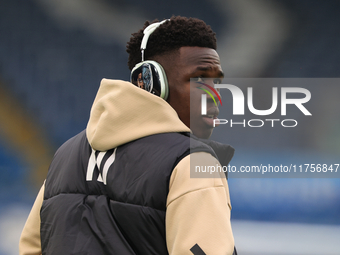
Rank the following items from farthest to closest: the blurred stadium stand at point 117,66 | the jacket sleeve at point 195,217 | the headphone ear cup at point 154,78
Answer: the blurred stadium stand at point 117,66
the headphone ear cup at point 154,78
the jacket sleeve at point 195,217

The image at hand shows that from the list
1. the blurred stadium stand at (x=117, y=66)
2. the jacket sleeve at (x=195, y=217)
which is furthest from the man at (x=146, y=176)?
the blurred stadium stand at (x=117, y=66)

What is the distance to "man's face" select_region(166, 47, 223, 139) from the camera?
0.64 m

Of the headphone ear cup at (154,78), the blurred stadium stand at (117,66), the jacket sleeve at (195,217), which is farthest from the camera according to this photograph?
the blurred stadium stand at (117,66)

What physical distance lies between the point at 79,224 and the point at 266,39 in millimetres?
3430

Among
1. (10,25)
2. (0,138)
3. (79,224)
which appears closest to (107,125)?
(79,224)

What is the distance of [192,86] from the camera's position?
64 cm

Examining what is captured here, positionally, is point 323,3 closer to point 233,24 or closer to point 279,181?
point 233,24

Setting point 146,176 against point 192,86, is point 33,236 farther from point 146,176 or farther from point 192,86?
point 192,86

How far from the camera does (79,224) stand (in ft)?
1.77

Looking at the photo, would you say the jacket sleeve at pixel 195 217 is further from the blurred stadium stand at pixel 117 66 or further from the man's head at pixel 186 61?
the blurred stadium stand at pixel 117 66

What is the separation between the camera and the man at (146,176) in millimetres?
460

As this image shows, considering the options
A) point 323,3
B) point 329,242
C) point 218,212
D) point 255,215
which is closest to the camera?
Result: point 218,212

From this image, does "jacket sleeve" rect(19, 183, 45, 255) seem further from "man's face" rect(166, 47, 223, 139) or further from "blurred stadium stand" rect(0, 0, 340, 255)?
"blurred stadium stand" rect(0, 0, 340, 255)

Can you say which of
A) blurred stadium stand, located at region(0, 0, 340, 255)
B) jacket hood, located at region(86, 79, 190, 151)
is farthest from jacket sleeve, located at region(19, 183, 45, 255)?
blurred stadium stand, located at region(0, 0, 340, 255)
